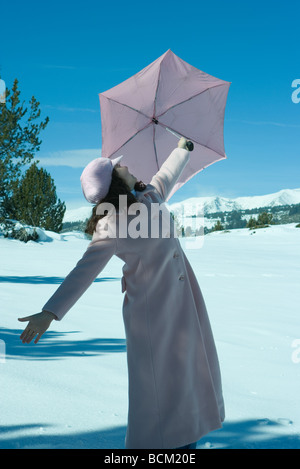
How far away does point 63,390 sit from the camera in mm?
3543

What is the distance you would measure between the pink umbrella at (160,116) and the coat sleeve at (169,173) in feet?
1.15

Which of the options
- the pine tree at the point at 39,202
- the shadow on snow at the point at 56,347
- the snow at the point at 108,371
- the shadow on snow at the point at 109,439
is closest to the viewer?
the shadow on snow at the point at 109,439

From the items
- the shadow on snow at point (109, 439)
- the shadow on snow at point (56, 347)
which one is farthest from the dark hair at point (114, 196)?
the shadow on snow at point (56, 347)

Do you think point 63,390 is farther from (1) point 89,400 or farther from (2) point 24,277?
(2) point 24,277

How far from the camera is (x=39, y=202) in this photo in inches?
1184

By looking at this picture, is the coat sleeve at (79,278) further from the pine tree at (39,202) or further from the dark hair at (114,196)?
the pine tree at (39,202)

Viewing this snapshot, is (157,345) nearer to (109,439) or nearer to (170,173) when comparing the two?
(109,439)

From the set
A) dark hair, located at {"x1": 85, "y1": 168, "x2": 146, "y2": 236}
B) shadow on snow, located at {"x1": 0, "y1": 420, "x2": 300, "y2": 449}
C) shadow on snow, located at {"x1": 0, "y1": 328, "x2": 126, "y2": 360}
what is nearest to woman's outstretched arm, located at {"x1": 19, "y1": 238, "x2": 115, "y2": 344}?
dark hair, located at {"x1": 85, "y1": 168, "x2": 146, "y2": 236}

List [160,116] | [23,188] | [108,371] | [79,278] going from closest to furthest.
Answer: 1. [79,278]
2. [160,116]
3. [108,371]
4. [23,188]

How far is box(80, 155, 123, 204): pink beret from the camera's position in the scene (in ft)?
7.51

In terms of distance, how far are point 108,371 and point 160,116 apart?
209 centimetres

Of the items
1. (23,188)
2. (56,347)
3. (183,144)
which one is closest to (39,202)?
(23,188)

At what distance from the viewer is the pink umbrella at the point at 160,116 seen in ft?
11.0
